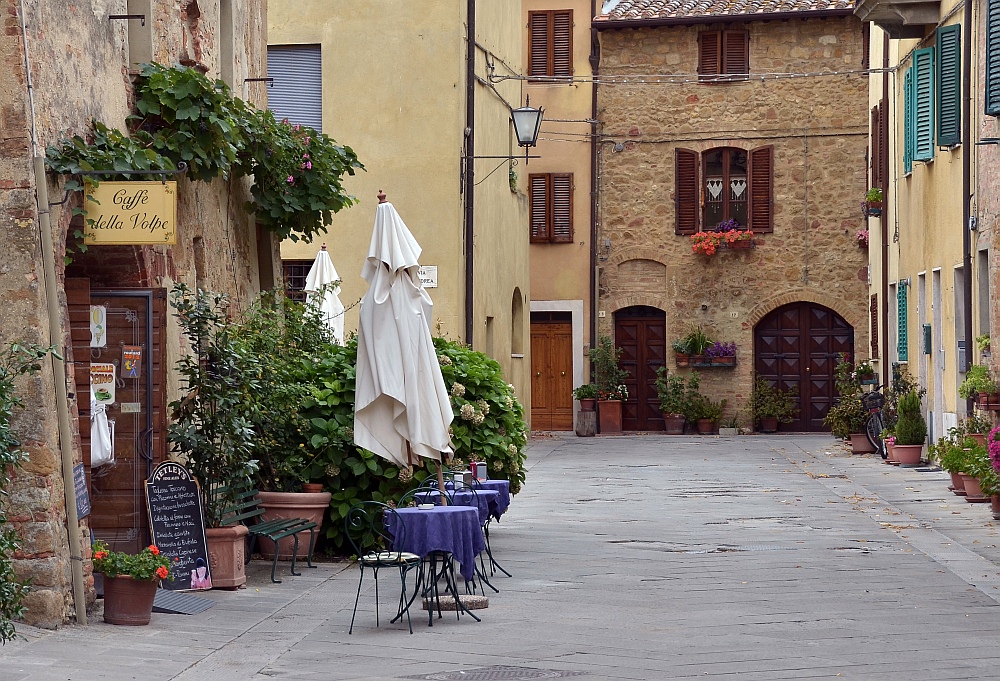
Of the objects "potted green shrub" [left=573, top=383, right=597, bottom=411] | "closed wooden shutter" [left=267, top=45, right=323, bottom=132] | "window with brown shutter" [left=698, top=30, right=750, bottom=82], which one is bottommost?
"potted green shrub" [left=573, top=383, right=597, bottom=411]

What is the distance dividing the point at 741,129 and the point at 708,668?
2279 cm

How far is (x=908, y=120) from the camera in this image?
63.3 feet

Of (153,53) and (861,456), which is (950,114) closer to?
(861,456)

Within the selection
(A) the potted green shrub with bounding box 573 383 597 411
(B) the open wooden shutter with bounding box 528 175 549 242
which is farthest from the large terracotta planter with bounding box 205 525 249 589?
(B) the open wooden shutter with bounding box 528 175 549 242

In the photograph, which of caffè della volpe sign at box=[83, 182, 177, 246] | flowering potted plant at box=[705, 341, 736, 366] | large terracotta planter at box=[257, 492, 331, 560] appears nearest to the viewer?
caffè della volpe sign at box=[83, 182, 177, 246]

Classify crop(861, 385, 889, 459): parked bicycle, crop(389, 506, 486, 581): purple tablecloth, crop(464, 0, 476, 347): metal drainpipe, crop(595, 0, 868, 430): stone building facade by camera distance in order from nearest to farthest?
crop(389, 506, 486, 581): purple tablecloth
crop(861, 385, 889, 459): parked bicycle
crop(464, 0, 476, 347): metal drainpipe
crop(595, 0, 868, 430): stone building facade

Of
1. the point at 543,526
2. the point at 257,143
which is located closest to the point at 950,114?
the point at 543,526

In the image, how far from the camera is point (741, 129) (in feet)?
93.4

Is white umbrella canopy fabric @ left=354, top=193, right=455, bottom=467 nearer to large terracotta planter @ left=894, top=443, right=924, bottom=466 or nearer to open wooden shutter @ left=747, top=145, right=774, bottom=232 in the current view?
large terracotta planter @ left=894, top=443, right=924, bottom=466

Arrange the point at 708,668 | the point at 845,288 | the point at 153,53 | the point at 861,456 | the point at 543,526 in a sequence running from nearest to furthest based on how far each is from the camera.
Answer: the point at 708,668 → the point at 153,53 → the point at 543,526 → the point at 861,456 → the point at 845,288

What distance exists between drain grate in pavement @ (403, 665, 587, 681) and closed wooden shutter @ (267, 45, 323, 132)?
47.8ft

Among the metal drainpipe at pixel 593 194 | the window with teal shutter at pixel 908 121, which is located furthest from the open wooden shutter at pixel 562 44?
the window with teal shutter at pixel 908 121

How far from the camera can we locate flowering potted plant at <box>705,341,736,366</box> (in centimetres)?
2800

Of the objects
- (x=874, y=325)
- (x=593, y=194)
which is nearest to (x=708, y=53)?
(x=593, y=194)
